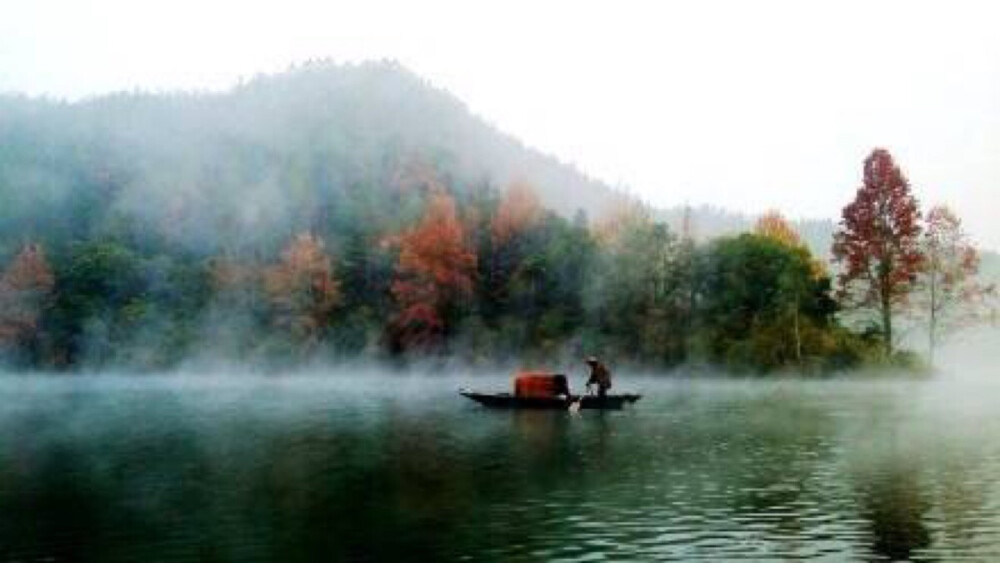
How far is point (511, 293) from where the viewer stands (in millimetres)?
124250

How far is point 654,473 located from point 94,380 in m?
89.7

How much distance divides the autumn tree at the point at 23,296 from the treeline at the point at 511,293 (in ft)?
0.53

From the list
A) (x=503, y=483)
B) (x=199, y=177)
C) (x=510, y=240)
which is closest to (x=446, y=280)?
(x=510, y=240)

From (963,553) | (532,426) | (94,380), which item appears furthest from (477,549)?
(94,380)

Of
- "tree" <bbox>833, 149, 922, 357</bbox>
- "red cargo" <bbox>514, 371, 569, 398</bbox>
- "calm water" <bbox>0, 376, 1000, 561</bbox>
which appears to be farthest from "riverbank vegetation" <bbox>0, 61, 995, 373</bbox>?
A: "red cargo" <bbox>514, 371, 569, 398</bbox>

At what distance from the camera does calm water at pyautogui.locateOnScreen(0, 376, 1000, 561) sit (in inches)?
1013

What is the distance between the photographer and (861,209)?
98.9 meters

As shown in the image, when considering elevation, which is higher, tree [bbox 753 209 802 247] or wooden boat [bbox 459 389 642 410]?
tree [bbox 753 209 802 247]

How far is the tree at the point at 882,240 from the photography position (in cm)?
9662

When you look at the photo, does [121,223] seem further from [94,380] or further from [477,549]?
[477,549]

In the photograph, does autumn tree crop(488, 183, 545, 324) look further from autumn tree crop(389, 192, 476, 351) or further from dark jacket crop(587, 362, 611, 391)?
dark jacket crop(587, 362, 611, 391)

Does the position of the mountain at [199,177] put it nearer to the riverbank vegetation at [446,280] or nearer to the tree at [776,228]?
the riverbank vegetation at [446,280]

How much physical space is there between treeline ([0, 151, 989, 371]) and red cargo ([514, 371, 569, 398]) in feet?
126

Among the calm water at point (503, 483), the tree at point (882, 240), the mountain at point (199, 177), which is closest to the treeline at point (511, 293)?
the tree at point (882, 240)
